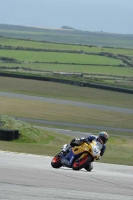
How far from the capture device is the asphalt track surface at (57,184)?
9352mm

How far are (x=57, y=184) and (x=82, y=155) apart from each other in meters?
2.58

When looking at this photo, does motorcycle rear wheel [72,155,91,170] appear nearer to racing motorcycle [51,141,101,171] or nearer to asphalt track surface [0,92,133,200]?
racing motorcycle [51,141,101,171]

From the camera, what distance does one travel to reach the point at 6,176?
420 inches

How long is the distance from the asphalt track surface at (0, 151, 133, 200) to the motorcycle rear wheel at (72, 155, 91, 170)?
0.36 feet

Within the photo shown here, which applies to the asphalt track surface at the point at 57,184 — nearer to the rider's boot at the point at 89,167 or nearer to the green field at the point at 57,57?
the rider's boot at the point at 89,167

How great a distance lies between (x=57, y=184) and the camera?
10461mm

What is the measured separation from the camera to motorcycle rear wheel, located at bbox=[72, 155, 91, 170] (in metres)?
13.0

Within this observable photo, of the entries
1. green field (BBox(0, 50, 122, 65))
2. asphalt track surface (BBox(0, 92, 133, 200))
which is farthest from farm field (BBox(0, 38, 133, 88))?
asphalt track surface (BBox(0, 92, 133, 200))

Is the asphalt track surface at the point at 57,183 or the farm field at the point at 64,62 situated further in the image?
the farm field at the point at 64,62

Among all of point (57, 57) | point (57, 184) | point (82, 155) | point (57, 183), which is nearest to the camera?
point (57, 184)

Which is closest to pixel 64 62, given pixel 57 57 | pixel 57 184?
pixel 57 57

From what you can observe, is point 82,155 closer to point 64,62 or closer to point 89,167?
point 89,167

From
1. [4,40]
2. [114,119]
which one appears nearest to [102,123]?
[114,119]

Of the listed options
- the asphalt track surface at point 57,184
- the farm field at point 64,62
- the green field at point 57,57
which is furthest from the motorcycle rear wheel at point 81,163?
the green field at point 57,57
